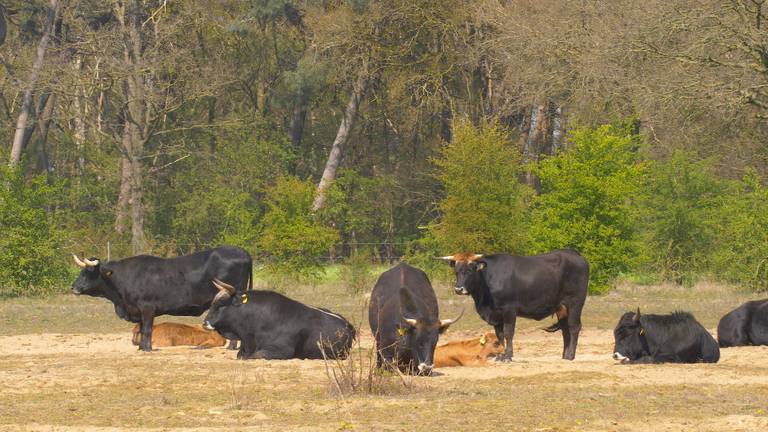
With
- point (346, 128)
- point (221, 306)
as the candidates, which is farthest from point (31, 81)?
point (221, 306)

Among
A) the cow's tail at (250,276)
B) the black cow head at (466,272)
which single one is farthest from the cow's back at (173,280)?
the black cow head at (466,272)

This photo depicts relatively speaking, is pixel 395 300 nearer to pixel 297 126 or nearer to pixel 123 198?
pixel 123 198

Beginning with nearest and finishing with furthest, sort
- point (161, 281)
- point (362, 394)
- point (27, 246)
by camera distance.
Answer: point (362, 394), point (161, 281), point (27, 246)

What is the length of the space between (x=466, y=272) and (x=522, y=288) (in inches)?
35.5

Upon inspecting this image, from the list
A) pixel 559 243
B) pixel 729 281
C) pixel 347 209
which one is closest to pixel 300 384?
pixel 559 243

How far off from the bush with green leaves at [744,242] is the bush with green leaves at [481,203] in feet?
17.1

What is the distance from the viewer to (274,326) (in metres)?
17.3

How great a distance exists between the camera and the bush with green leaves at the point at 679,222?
113 feet

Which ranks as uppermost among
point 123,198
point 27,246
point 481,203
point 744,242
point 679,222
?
point 481,203

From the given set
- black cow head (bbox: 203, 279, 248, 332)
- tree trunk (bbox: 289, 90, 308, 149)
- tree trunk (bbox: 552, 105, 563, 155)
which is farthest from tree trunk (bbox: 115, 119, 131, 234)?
black cow head (bbox: 203, 279, 248, 332)

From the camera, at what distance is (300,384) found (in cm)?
1434

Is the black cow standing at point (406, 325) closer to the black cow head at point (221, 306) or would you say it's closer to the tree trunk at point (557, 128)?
the black cow head at point (221, 306)

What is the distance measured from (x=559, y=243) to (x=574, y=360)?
1182 centimetres

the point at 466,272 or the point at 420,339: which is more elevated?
the point at 466,272
